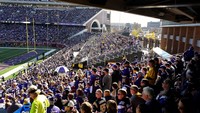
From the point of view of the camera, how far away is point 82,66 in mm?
25078

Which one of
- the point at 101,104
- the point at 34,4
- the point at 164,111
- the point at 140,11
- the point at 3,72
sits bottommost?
the point at 3,72

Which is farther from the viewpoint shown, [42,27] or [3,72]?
[42,27]

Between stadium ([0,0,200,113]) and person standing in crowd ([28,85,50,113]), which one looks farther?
stadium ([0,0,200,113])

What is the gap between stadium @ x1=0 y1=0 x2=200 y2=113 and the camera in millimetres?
5172

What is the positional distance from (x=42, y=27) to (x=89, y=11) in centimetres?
1406

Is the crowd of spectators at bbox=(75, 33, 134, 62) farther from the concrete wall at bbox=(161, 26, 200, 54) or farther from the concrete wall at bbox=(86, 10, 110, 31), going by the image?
the concrete wall at bbox=(86, 10, 110, 31)

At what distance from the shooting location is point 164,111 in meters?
4.18

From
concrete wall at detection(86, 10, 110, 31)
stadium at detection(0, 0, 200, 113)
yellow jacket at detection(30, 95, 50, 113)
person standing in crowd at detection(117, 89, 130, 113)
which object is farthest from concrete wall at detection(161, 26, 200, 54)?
concrete wall at detection(86, 10, 110, 31)

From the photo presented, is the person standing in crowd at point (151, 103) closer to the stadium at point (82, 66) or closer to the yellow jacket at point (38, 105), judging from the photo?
the stadium at point (82, 66)

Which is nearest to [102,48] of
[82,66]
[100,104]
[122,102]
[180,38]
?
[82,66]

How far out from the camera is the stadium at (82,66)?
5.17 meters

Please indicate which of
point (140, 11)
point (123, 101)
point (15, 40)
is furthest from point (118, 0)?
point (15, 40)

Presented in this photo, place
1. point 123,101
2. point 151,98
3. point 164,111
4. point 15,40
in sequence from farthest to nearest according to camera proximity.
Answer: point 15,40, point 123,101, point 151,98, point 164,111

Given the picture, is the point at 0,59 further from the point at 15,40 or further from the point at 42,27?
the point at 42,27
